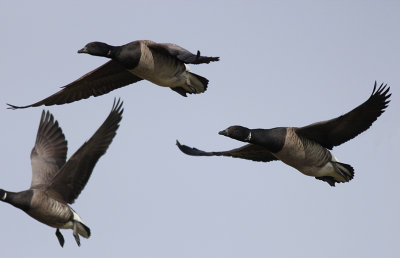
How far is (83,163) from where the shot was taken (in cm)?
1733

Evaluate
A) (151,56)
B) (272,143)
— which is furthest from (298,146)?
(151,56)

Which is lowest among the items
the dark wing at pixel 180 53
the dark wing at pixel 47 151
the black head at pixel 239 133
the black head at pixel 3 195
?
the black head at pixel 3 195

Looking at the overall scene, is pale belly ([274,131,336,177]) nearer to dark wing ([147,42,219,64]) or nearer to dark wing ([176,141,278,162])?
dark wing ([176,141,278,162])

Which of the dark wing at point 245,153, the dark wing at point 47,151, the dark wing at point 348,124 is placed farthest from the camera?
the dark wing at point 47,151

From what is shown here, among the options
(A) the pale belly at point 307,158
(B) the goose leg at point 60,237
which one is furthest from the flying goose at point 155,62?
(B) the goose leg at point 60,237

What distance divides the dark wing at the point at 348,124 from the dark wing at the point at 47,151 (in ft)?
18.9

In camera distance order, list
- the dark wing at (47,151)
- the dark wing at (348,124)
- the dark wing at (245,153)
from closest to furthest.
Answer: the dark wing at (348,124)
the dark wing at (245,153)
the dark wing at (47,151)

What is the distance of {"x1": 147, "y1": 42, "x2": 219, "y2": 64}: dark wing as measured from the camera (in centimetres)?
1730

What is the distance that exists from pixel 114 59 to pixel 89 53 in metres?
0.54

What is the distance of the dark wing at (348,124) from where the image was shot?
56.3 ft

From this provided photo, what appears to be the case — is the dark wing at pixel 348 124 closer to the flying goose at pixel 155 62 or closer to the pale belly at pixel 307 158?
the pale belly at pixel 307 158

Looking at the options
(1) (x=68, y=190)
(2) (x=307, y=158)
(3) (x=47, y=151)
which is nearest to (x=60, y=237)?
(1) (x=68, y=190)

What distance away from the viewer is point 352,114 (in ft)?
56.8

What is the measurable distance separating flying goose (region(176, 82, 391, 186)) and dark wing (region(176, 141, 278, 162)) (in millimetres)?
642
